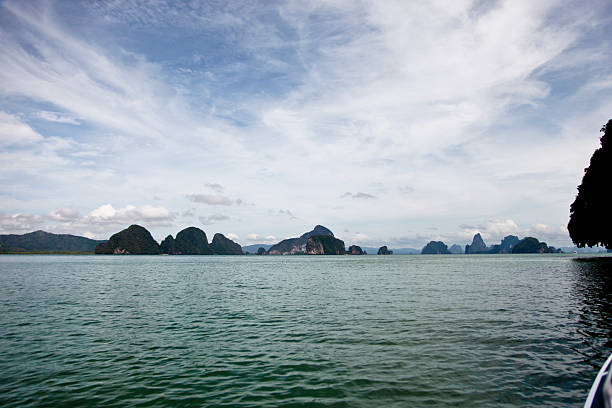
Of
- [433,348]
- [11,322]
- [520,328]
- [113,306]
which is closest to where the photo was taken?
[433,348]

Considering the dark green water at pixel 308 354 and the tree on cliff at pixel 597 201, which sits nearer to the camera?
the dark green water at pixel 308 354

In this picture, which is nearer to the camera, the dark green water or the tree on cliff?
the dark green water

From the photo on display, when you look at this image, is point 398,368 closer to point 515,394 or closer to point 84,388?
point 515,394

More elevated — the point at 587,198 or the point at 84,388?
the point at 587,198

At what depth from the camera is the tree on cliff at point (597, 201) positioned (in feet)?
261

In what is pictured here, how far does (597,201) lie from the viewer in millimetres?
83188

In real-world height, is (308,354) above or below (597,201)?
below

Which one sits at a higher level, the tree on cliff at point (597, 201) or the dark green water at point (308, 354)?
the tree on cliff at point (597, 201)

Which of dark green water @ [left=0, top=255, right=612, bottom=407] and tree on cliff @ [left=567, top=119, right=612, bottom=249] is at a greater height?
tree on cliff @ [left=567, top=119, right=612, bottom=249]

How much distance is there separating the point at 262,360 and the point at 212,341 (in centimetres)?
522

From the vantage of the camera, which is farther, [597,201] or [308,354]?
[597,201]

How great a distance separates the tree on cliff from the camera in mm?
79438

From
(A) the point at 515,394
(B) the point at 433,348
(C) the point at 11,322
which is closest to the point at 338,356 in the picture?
(B) the point at 433,348

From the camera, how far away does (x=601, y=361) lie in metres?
15.8
